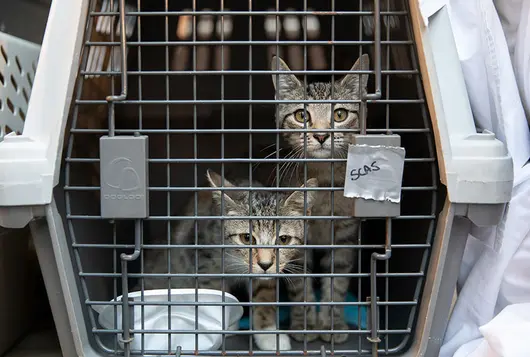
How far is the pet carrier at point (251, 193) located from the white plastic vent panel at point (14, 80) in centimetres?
17

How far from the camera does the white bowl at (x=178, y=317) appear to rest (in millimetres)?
932

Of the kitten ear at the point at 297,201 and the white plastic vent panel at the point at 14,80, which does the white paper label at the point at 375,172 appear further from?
the white plastic vent panel at the point at 14,80

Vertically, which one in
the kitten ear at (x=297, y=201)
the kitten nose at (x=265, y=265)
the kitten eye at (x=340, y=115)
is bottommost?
the kitten nose at (x=265, y=265)

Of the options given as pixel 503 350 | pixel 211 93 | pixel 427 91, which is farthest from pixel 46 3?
pixel 503 350

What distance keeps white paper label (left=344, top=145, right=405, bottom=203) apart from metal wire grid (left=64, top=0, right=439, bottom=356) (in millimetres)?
29

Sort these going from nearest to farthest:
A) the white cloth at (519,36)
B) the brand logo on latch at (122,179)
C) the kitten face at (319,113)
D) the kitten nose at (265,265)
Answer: the brand logo on latch at (122,179) → the white cloth at (519,36) → the kitten nose at (265,265) → the kitten face at (319,113)

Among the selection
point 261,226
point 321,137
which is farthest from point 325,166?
point 261,226

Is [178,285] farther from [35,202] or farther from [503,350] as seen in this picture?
[503,350]

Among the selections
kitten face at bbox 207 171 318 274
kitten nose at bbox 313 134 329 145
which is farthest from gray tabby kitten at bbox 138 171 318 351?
kitten nose at bbox 313 134 329 145

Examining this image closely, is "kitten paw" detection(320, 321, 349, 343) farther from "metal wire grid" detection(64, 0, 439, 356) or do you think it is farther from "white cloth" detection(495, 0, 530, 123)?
"white cloth" detection(495, 0, 530, 123)

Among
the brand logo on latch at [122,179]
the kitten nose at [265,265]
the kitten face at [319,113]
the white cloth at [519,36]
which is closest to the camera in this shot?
the brand logo on latch at [122,179]

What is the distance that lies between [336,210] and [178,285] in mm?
394

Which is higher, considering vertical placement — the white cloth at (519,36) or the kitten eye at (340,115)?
the white cloth at (519,36)

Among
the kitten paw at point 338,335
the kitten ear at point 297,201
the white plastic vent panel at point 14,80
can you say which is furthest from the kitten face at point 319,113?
the white plastic vent panel at point 14,80
